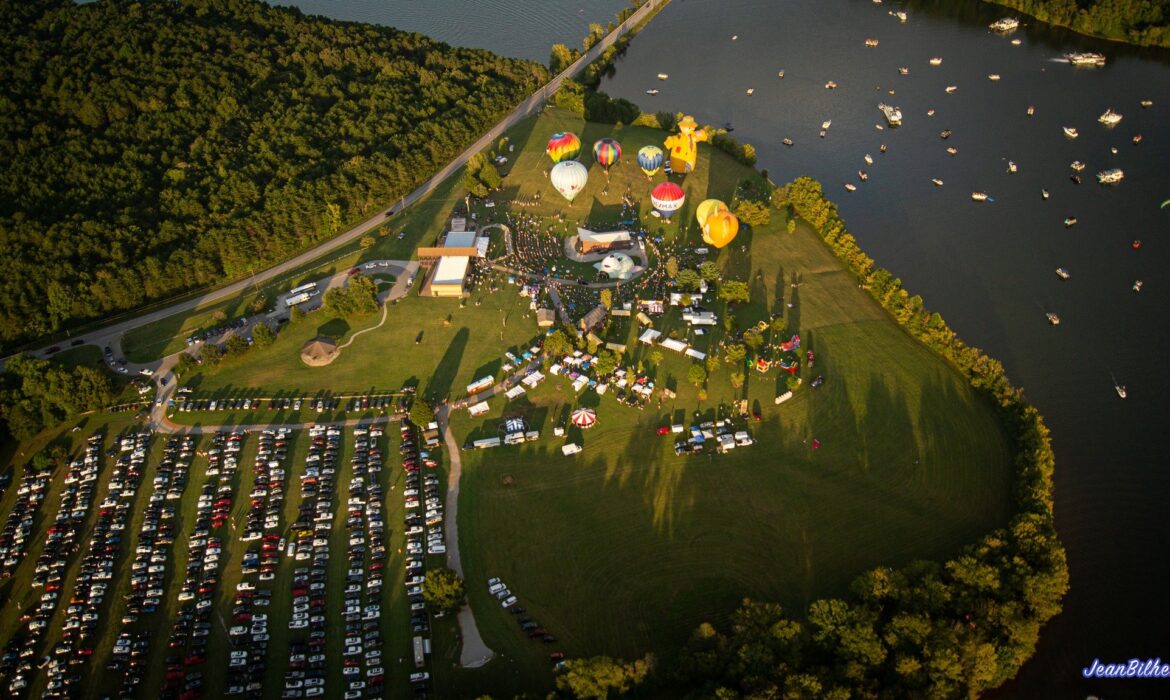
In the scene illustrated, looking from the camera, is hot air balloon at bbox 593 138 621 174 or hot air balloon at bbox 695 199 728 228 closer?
hot air balloon at bbox 695 199 728 228

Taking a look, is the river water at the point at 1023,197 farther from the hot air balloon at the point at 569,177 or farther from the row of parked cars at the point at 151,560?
the row of parked cars at the point at 151,560

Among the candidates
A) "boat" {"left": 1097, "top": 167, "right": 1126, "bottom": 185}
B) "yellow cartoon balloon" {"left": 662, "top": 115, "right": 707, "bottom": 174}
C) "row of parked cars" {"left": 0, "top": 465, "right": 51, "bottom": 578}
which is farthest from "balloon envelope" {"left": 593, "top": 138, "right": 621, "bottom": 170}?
"row of parked cars" {"left": 0, "top": 465, "right": 51, "bottom": 578}

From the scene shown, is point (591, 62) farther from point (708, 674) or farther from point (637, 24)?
point (708, 674)

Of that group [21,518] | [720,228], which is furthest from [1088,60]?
[21,518]

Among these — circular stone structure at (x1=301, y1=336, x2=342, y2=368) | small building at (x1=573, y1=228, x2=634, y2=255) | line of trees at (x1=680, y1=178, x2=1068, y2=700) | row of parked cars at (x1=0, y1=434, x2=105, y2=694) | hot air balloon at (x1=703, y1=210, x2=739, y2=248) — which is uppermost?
hot air balloon at (x1=703, y1=210, x2=739, y2=248)

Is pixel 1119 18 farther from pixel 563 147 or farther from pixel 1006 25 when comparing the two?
pixel 563 147

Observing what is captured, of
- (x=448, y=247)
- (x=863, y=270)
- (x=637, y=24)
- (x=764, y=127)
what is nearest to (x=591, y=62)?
(x=637, y=24)

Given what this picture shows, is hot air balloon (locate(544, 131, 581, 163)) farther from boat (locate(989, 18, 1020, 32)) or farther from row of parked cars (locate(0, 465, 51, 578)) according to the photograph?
boat (locate(989, 18, 1020, 32))
